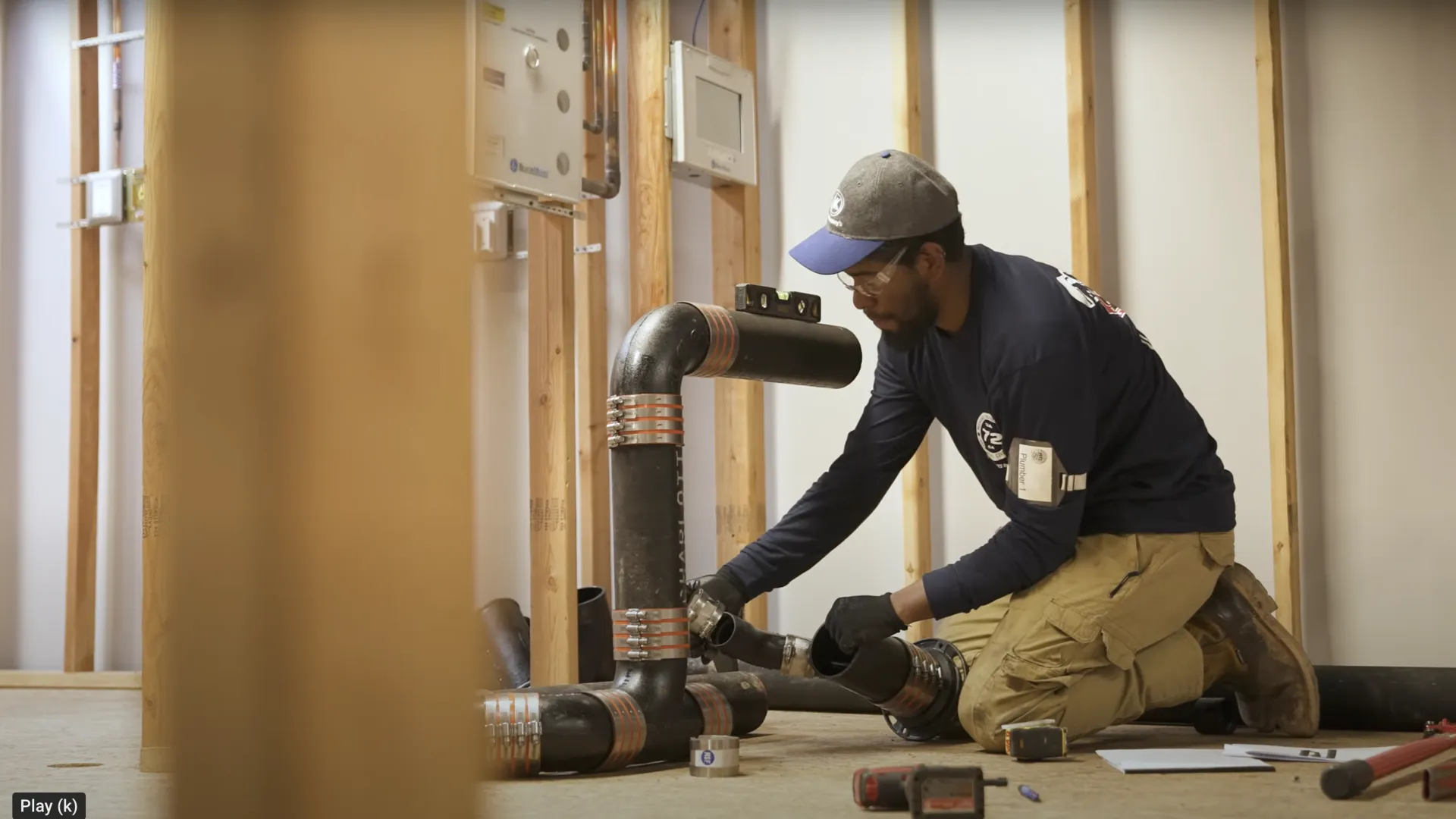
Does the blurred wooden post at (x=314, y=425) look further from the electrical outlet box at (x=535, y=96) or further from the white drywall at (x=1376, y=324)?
the white drywall at (x=1376, y=324)

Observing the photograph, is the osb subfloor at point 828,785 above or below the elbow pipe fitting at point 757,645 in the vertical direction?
below

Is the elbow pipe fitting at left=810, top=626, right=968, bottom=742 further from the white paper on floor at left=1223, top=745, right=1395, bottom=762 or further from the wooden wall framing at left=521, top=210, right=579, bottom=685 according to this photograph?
the wooden wall framing at left=521, top=210, right=579, bottom=685

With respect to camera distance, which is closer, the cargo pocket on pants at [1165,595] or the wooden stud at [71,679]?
the cargo pocket on pants at [1165,595]

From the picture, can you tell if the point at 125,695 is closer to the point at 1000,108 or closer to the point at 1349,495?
the point at 1000,108

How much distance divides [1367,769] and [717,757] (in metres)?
0.93

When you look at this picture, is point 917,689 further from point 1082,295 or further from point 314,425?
point 314,425

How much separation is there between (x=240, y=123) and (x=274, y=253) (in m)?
0.05

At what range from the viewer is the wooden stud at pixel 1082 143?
355 centimetres

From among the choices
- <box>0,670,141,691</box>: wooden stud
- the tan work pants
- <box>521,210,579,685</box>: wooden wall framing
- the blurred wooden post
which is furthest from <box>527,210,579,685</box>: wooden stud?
the blurred wooden post

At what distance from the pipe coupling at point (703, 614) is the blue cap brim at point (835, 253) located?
2.05 ft

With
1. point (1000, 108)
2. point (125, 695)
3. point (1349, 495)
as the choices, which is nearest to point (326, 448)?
point (1349, 495)

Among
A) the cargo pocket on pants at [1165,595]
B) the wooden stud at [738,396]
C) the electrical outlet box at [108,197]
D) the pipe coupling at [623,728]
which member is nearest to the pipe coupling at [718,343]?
the pipe coupling at [623,728]

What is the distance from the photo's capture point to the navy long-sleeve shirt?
227 centimetres

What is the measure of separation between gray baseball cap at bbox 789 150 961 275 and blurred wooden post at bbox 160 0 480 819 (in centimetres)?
183
